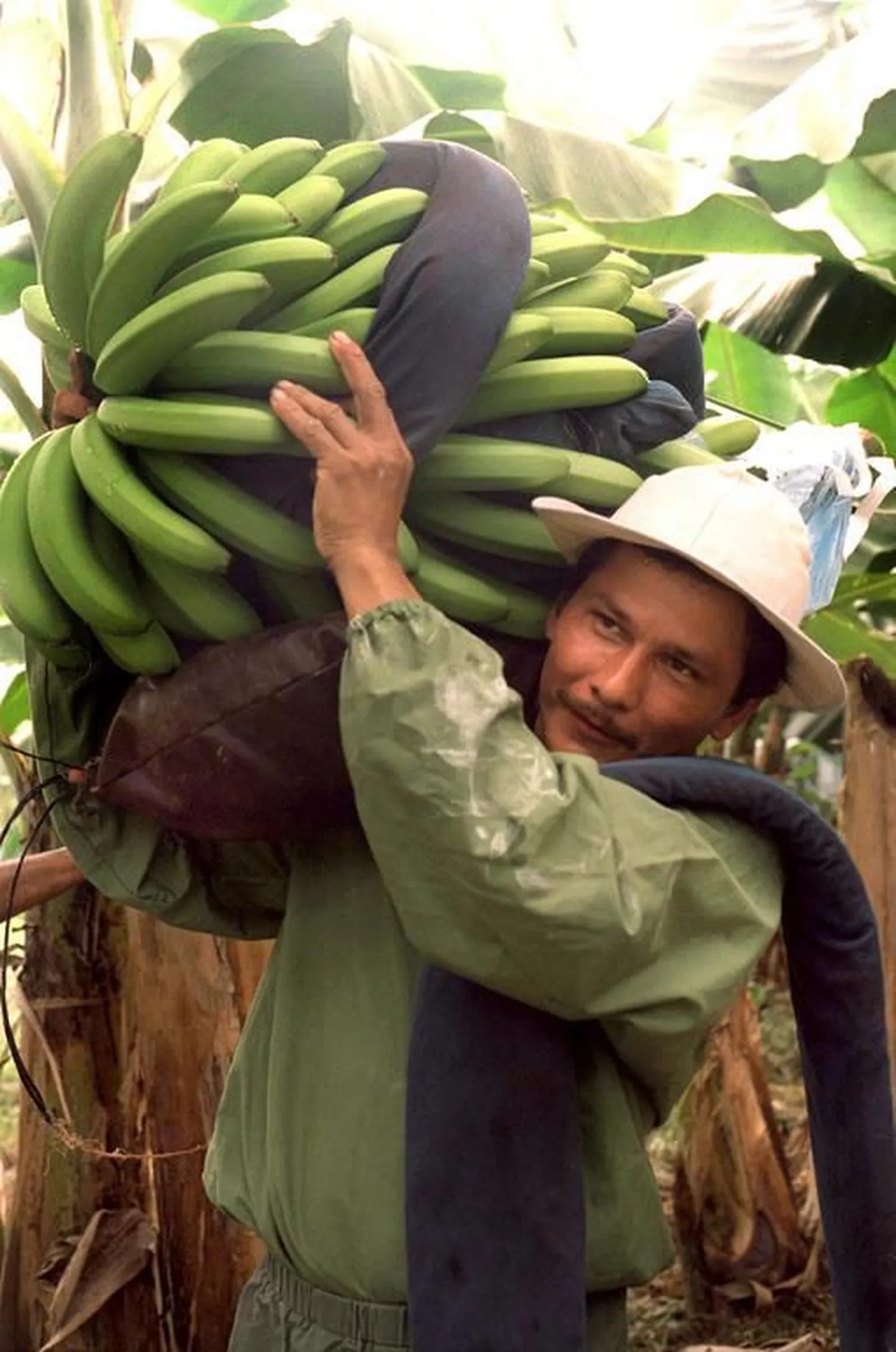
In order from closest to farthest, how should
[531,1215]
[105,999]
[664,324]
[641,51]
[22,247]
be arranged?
[531,1215], [664,324], [22,247], [105,999], [641,51]

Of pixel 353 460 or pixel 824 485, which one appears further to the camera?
pixel 824 485

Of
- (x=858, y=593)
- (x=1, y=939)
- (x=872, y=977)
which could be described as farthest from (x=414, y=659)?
(x=1, y=939)

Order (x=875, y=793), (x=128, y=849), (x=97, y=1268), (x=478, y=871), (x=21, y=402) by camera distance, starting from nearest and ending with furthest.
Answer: (x=478, y=871), (x=128, y=849), (x=21, y=402), (x=97, y=1268), (x=875, y=793)

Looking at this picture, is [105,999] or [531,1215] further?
[105,999]

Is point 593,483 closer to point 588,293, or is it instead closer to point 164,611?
point 588,293

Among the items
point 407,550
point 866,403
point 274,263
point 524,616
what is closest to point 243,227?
point 274,263

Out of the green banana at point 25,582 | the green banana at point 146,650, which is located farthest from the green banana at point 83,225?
the green banana at point 146,650

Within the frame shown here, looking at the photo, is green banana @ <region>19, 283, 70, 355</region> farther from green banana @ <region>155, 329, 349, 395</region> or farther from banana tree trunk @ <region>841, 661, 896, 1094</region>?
banana tree trunk @ <region>841, 661, 896, 1094</region>

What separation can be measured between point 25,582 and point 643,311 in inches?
→ 20.7

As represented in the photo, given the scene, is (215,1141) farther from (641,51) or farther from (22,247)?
(641,51)

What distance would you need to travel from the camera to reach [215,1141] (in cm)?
123

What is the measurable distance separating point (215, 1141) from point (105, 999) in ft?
3.11

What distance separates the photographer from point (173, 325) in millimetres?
954

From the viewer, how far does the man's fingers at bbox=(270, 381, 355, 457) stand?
3.16ft
